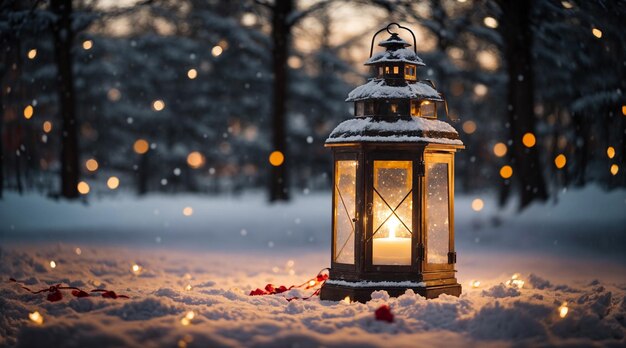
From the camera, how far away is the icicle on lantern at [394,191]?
724 centimetres

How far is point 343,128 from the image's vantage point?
7.54 meters

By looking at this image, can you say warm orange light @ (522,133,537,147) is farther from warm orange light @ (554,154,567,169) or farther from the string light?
the string light

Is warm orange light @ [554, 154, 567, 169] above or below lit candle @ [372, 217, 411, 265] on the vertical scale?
above

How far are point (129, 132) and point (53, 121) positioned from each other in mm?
3327

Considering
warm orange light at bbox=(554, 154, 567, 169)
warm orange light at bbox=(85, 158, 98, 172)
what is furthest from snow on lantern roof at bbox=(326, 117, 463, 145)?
warm orange light at bbox=(85, 158, 98, 172)

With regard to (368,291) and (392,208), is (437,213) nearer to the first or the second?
(392,208)

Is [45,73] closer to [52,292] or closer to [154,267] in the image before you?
[154,267]

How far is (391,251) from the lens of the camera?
731 cm

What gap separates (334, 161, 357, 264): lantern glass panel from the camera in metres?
7.45

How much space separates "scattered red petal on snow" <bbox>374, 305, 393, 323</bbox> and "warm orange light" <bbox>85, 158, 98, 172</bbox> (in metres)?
24.4

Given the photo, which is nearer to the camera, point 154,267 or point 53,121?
point 154,267

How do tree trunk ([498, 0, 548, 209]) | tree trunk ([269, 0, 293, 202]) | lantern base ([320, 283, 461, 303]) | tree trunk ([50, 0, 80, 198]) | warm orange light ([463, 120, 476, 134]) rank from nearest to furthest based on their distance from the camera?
lantern base ([320, 283, 461, 303])
tree trunk ([498, 0, 548, 209])
tree trunk ([269, 0, 293, 202])
tree trunk ([50, 0, 80, 198])
warm orange light ([463, 120, 476, 134])

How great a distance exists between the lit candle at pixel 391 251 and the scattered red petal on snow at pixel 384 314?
123 cm

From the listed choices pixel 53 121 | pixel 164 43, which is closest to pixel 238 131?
pixel 164 43
